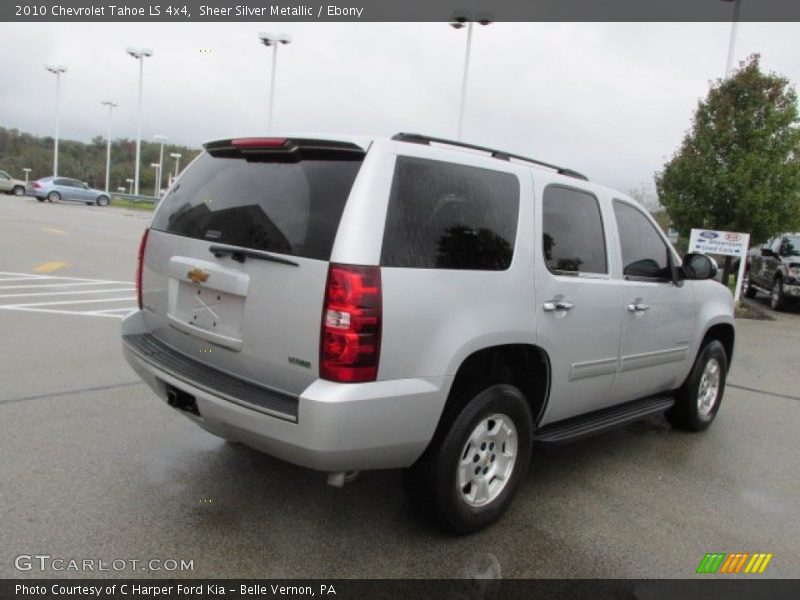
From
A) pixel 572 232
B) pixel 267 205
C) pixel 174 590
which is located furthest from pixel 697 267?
pixel 174 590

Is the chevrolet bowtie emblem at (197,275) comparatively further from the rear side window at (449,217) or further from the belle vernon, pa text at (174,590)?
the belle vernon, pa text at (174,590)

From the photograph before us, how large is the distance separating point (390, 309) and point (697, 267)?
313cm

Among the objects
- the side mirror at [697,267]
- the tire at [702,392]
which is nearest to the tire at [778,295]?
the tire at [702,392]

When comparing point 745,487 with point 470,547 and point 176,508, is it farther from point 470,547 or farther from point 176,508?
point 176,508

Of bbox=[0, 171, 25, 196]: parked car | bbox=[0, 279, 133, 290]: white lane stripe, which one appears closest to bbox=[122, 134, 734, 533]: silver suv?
bbox=[0, 279, 133, 290]: white lane stripe

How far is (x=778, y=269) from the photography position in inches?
592

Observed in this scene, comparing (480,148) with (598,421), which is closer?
(480,148)

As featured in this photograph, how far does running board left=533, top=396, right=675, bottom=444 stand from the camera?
12.1ft

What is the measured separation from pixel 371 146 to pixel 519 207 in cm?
95

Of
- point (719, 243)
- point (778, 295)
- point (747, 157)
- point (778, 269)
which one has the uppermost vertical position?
point (747, 157)

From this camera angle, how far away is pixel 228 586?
2.75m

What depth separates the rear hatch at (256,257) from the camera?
2.78m

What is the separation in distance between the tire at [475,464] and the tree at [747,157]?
468 inches
